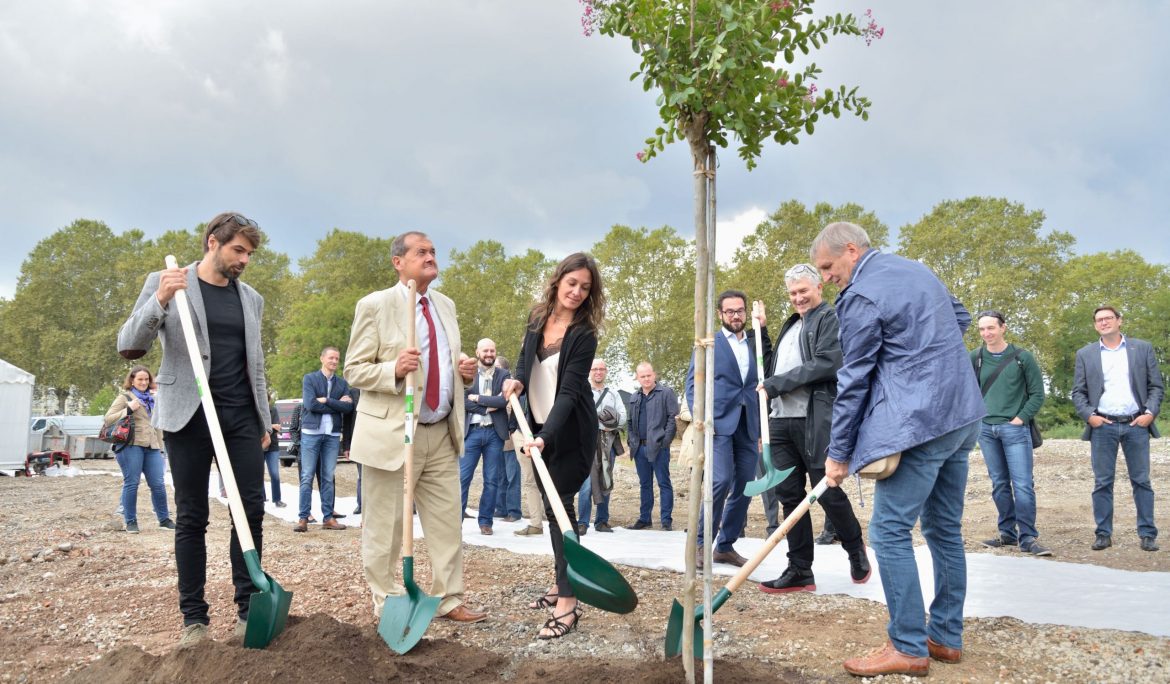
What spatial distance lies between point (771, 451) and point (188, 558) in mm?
3330

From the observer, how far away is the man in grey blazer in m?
3.52

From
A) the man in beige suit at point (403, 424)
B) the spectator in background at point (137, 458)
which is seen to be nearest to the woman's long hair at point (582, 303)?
the man in beige suit at point (403, 424)

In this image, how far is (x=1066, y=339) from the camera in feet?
122

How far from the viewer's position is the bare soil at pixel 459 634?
9.83 ft

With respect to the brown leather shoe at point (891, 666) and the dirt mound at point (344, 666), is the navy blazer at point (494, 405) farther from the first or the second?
the brown leather shoe at point (891, 666)

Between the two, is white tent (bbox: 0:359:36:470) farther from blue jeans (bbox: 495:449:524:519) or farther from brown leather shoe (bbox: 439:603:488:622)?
brown leather shoe (bbox: 439:603:488:622)

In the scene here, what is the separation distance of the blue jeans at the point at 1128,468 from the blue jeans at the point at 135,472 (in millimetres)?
8839

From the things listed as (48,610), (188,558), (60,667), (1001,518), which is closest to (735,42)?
(188,558)

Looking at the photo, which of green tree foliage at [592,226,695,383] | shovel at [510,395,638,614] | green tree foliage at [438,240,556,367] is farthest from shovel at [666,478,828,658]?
green tree foliage at [438,240,556,367]

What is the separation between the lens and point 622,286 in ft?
110

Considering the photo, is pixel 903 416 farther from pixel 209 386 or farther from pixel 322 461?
pixel 322 461

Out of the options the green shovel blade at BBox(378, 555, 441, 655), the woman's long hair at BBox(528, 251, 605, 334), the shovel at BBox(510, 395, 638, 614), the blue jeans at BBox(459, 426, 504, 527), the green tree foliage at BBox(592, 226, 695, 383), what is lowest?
the green shovel blade at BBox(378, 555, 441, 655)

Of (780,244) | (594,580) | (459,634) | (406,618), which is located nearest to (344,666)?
(406,618)

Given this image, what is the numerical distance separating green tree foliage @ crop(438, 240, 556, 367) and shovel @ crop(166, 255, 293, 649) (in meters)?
33.9
